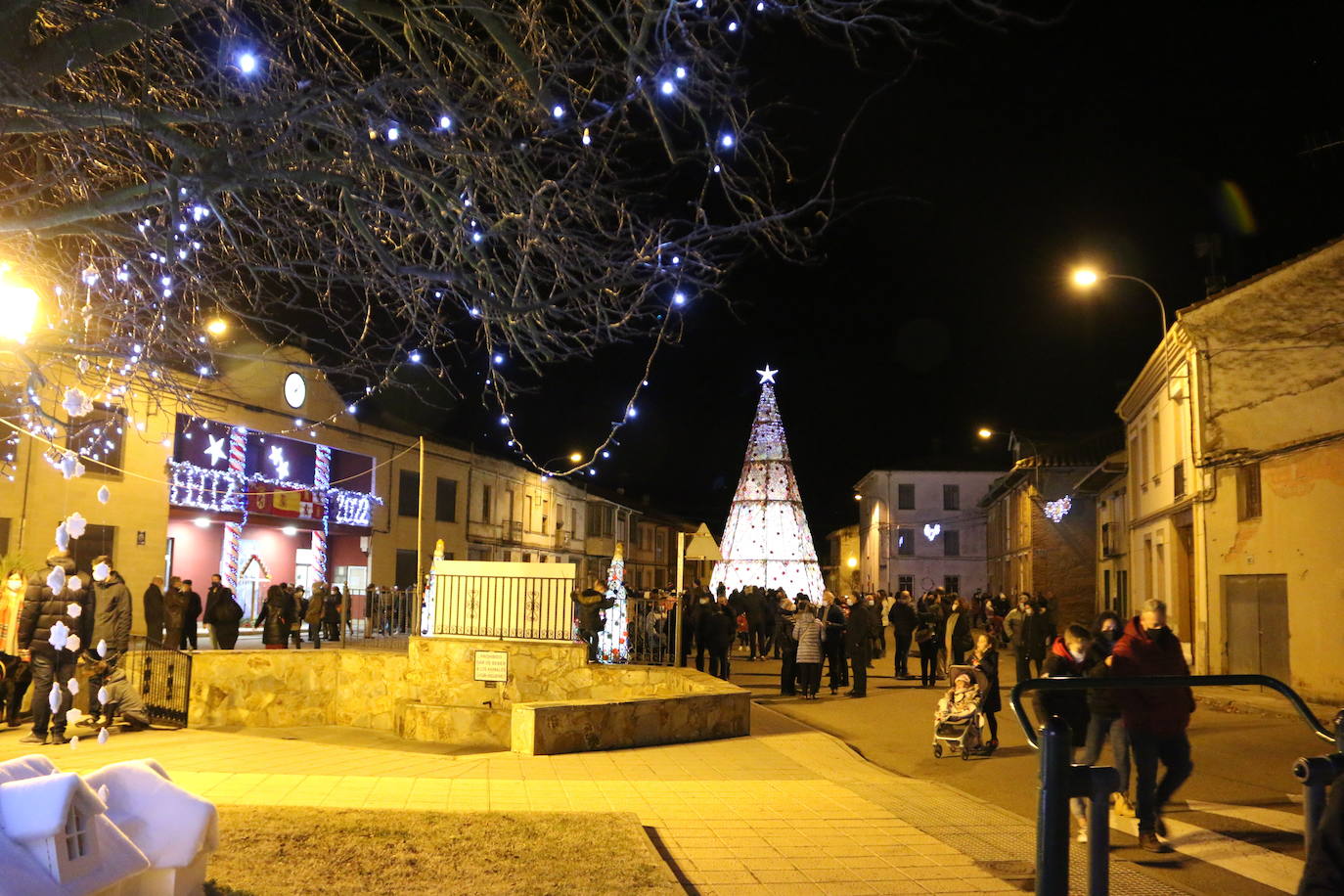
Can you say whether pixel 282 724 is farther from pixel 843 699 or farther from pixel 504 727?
pixel 843 699

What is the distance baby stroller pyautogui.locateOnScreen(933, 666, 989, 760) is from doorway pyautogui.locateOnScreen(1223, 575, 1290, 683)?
8.32 metres

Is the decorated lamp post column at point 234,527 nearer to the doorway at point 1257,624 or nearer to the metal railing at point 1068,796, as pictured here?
the doorway at point 1257,624

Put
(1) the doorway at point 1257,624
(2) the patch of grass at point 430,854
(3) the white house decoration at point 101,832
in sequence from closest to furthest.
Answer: (3) the white house decoration at point 101,832, (2) the patch of grass at point 430,854, (1) the doorway at point 1257,624

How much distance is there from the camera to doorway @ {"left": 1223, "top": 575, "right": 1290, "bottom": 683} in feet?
59.7

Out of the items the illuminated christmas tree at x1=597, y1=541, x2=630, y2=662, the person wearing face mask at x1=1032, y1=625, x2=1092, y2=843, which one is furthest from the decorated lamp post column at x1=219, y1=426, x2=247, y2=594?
the person wearing face mask at x1=1032, y1=625, x2=1092, y2=843

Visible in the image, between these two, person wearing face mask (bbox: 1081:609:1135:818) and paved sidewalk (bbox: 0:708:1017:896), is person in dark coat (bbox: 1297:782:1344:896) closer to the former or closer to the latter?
paved sidewalk (bbox: 0:708:1017:896)

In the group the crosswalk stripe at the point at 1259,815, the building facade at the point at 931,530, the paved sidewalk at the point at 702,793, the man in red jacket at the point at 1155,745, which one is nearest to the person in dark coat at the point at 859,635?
the paved sidewalk at the point at 702,793

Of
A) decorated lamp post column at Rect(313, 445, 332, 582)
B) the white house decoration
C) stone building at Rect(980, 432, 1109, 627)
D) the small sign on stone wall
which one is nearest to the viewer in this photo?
the white house decoration

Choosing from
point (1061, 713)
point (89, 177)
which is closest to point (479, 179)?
point (89, 177)

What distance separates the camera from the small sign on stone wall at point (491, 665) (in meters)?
14.9

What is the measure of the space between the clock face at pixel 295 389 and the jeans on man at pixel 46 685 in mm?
15806

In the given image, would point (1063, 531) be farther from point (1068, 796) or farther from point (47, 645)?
point (1068, 796)

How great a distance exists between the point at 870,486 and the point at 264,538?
49643 mm

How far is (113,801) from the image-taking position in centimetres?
475
